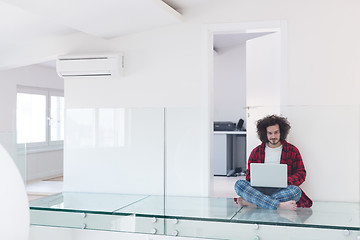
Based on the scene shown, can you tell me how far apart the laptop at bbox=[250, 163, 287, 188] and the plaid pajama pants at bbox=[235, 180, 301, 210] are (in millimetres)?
45

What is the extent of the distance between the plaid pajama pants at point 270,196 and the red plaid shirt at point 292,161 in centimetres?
5

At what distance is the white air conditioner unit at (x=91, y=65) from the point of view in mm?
4516

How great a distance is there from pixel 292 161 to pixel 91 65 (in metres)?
2.24

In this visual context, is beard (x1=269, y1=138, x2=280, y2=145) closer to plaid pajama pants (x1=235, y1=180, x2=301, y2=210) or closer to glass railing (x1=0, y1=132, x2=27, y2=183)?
plaid pajama pants (x1=235, y1=180, x2=301, y2=210)

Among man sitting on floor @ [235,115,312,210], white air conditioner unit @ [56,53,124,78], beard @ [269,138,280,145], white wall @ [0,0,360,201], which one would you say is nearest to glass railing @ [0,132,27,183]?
white wall @ [0,0,360,201]

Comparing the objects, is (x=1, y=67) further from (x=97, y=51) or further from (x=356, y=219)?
(x=356, y=219)

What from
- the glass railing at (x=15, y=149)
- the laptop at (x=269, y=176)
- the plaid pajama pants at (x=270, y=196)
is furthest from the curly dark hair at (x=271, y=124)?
the glass railing at (x=15, y=149)

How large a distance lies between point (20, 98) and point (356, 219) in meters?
5.95

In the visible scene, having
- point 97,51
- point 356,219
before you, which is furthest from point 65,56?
point 356,219

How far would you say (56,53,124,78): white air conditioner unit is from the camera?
4.52 metres

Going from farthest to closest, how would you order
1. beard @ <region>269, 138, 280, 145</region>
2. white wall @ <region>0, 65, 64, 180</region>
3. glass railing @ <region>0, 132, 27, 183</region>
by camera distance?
white wall @ <region>0, 65, 64, 180</region>
glass railing @ <region>0, 132, 27, 183</region>
beard @ <region>269, 138, 280, 145</region>

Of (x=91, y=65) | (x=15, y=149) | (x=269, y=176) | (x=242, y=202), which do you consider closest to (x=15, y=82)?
(x=91, y=65)

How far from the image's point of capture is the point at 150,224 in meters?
3.43

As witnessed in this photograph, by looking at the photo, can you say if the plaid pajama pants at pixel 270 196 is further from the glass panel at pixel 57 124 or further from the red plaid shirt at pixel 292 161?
the glass panel at pixel 57 124
